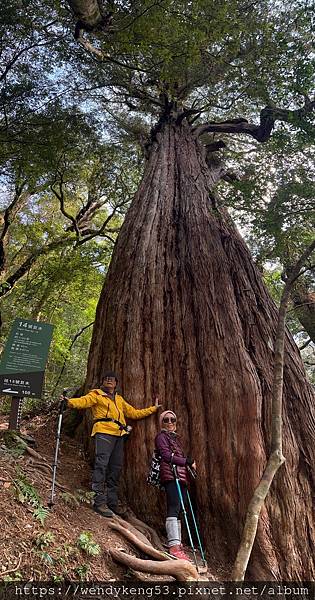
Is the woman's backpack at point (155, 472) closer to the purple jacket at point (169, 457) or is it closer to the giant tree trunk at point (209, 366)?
the purple jacket at point (169, 457)

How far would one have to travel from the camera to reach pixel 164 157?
7.72 metres

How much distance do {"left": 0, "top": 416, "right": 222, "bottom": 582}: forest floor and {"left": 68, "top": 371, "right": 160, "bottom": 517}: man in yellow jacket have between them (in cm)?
17

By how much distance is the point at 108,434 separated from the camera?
4.11 m

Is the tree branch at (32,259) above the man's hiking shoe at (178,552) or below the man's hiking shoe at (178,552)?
above

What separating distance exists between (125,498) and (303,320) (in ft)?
21.4

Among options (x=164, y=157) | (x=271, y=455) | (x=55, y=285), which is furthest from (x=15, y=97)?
(x=271, y=455)

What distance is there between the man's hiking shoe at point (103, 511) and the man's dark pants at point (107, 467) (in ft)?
0.09

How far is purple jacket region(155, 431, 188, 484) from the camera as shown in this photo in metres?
3.83

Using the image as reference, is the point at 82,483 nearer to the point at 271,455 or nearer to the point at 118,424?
the point at 118,424

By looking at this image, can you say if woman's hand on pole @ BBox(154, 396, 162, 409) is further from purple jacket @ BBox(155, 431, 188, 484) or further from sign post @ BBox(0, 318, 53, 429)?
sign post @ BBox(0, 318, 53, 429)

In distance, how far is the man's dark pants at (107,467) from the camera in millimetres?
3884

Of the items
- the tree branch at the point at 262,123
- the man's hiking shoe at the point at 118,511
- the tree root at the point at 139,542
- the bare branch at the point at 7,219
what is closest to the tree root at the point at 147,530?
the man's hiking shoe at the point at 118,511

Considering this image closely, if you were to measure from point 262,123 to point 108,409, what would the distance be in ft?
19.9

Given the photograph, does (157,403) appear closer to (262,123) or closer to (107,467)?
(107,467)
